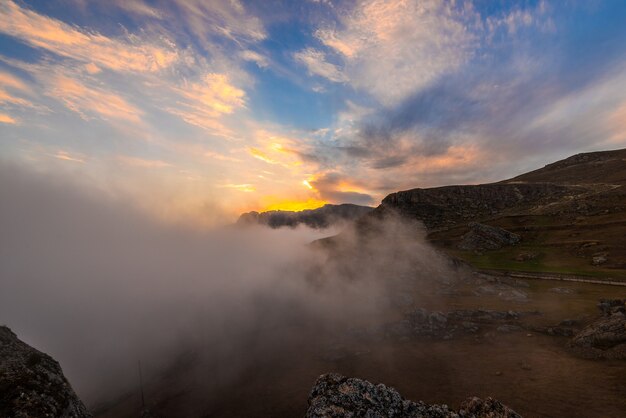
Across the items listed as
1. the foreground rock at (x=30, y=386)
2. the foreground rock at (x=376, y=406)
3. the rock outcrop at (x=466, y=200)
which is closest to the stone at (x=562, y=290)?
the foreground rock at (x=376, y=406)

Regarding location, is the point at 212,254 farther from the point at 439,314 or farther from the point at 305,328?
the point at 439,314

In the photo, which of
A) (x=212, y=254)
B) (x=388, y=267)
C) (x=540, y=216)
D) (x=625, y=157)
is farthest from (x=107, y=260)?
(x=625, y=157)

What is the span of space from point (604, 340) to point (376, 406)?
30.0 metres

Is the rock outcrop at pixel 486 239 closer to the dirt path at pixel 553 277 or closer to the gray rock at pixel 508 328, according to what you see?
the dirt path at pixel 553 277

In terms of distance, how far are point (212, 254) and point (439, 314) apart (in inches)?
2671

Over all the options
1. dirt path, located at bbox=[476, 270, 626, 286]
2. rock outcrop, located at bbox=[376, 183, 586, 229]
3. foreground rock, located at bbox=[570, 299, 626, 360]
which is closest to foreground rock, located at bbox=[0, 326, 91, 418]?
foreground rock, located at bbox=[570, 299, 626, 360]

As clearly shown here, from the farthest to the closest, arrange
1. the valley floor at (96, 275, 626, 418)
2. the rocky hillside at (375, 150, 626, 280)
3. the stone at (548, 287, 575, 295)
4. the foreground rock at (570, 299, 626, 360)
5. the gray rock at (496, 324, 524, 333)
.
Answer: the rocky hillside at (375, 150, 626, 280)
the stone at (548, 287, 575, 295)
the gray rock at (496, 324, 524, 333)
the foreground rock at (570, 299, 626, 360)
the valley floor at (96, 275, 626, 418)

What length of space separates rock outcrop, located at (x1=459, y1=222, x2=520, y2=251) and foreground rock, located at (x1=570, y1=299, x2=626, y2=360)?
6887 centimetres

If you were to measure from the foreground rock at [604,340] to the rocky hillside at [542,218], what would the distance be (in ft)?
135

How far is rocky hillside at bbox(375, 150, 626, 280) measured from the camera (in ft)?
256

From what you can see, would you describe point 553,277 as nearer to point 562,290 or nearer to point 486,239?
point 562,290

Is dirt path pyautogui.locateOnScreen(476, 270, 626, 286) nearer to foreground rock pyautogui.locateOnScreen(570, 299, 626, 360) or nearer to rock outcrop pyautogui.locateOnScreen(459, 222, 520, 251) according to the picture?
rock outcrop pyautogui.locateOnScreen(459, 222, 520, 251)

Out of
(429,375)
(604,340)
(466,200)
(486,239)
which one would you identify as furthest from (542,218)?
(429,375)

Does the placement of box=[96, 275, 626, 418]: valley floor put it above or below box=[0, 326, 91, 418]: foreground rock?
below
